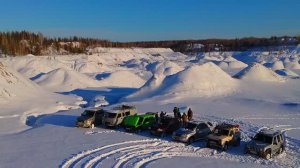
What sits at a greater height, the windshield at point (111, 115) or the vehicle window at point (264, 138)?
the vehicle window at point (264, 138)

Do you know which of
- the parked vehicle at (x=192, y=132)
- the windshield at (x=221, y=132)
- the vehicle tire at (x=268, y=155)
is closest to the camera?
the vehicle tire at (x=268, y=155)

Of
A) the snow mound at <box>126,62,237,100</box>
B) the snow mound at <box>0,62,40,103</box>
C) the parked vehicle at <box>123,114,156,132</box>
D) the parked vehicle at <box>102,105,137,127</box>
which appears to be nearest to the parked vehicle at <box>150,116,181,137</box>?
the parked vehicle at <box>123,114,156,132</box>

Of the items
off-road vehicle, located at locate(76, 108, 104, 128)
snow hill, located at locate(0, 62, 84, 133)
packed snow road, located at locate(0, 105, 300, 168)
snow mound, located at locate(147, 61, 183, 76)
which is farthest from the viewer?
snow mound, located at locate(147, 61, 183, 76)

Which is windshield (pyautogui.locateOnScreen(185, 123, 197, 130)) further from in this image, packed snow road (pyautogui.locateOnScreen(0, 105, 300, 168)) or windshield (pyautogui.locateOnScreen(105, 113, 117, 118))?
windshield (pyautogui.locateOnScreen(105, 113, 117, 118))

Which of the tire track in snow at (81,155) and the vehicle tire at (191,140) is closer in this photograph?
the tire track in snow at (81,155)

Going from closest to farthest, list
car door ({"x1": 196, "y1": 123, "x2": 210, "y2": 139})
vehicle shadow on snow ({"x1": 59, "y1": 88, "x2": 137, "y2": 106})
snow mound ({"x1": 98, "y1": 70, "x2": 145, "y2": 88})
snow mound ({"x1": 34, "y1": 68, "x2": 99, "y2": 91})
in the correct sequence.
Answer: car door ({"x1": 196, "y1": 123, "x2": 210, "y2": 139})
vehicle shadow on snow ({"x1": 59, "y1": 88, "x2": 137, "y2": 106})
snow mound ({"x1": 34, "y1": 68, "x2": 99, "y2": 91})
snow mound ({"x1": 98, "y1": 70, "x2": 145, "y2": 88})

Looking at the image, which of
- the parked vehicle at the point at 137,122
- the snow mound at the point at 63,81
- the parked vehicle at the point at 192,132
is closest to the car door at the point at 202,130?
the parked vehicle at the point at 192,132

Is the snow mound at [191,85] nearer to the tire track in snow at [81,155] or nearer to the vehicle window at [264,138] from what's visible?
the tire track in snow at [81,155]
